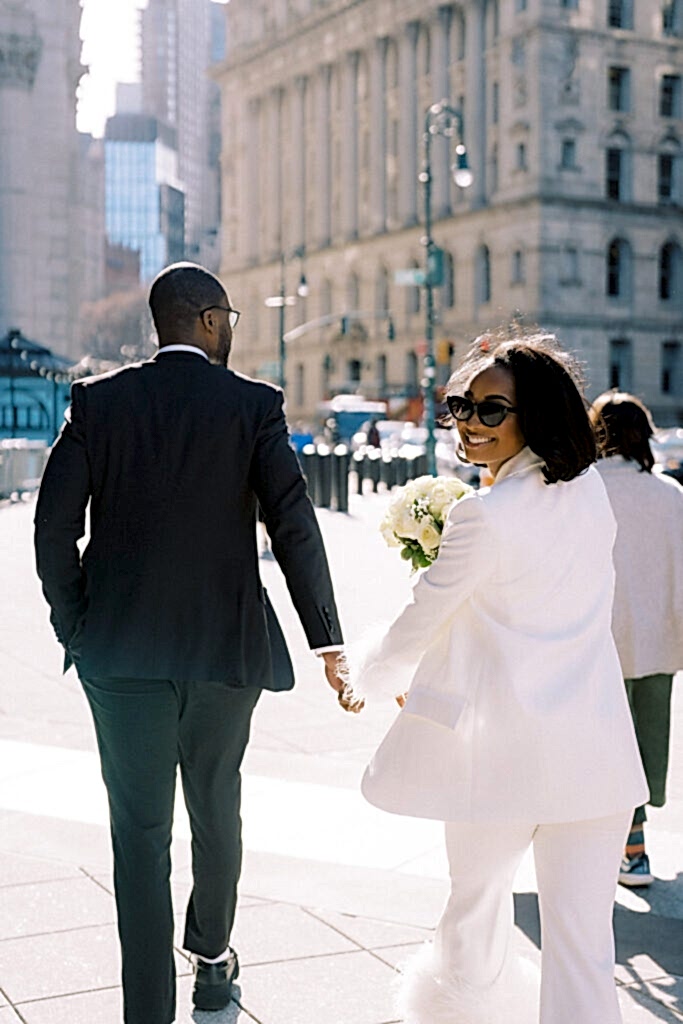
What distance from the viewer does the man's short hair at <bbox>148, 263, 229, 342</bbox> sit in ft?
13.3

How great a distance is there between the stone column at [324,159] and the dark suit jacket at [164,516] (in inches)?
3342

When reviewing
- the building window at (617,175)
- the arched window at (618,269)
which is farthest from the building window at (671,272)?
the building window at (617,175)

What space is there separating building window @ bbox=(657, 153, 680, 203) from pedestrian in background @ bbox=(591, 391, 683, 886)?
6969cm

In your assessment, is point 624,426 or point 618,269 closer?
point 624,426

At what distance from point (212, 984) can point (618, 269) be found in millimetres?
69830

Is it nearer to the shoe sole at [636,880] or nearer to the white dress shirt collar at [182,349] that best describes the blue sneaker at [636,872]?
the shoe sole at [636,880]

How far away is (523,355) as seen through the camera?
11.6ft

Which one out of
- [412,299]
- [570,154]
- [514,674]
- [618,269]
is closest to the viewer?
[514,674]

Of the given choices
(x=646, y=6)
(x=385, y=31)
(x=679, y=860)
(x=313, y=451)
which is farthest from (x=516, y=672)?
(x=385, y=31)

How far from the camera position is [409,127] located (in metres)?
79.9

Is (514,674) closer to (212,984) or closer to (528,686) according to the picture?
(528,686)

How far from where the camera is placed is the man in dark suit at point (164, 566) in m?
3.95

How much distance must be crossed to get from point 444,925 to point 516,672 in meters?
0.69

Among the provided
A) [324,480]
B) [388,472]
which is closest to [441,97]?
[388,472]
